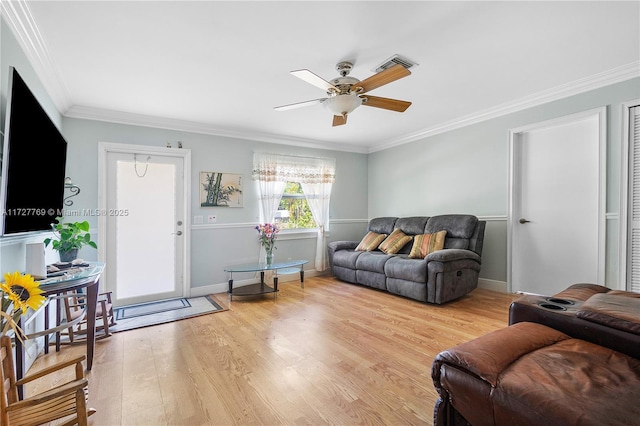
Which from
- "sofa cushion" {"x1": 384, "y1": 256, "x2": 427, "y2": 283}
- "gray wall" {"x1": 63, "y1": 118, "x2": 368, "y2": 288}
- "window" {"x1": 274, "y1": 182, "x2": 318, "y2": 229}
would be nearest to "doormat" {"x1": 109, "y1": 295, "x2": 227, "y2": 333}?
"gray wall" {"x1": 63, "y1": 118, "x2": 368, "y2": 288}

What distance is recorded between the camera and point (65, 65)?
8.30 feet

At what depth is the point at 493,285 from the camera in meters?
4.00

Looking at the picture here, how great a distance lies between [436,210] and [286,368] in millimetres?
3523

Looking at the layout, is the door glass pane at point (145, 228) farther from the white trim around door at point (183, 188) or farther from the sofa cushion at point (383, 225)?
the sofa cushion at point (383, 225)

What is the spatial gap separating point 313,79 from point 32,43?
201cm

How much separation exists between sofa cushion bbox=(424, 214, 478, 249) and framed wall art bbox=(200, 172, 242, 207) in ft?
9.64

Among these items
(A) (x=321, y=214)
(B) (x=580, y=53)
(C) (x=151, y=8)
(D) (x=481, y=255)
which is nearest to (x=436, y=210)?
(D) (x=481, y=255)

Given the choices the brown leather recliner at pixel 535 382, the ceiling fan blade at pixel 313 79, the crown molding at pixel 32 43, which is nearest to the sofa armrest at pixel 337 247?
the ceiling fan blade at pixel 313 79

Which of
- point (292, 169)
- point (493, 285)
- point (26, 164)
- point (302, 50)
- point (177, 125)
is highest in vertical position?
point (302, 50)

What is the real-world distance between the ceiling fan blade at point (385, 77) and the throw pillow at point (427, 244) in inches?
93.3

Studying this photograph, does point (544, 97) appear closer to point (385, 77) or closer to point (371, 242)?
point (385, 77)

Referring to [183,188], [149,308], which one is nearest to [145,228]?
[183,188]

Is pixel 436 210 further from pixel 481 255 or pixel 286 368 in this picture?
pixel 286 368

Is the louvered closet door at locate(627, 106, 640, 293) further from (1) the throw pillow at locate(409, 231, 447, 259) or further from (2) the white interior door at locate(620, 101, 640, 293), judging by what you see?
(1) the throw pillow at locate(409, 231, 447, 259)
